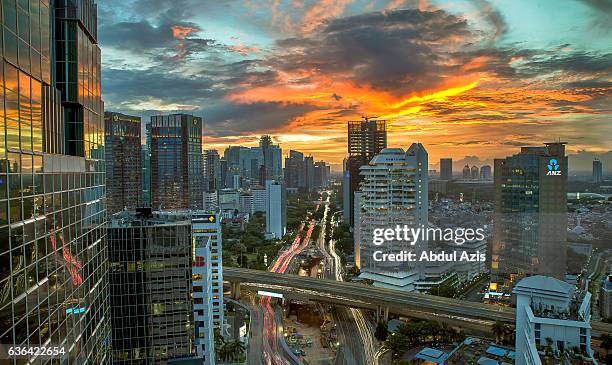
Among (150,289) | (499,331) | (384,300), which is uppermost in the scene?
(150,289)

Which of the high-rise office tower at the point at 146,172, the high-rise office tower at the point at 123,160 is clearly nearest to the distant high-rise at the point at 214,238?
the high-rise office tower at the point at 123,160

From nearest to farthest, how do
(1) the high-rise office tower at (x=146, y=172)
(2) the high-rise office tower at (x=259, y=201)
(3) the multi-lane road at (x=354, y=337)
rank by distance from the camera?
(3) the multi-lane road at (x=354, y=337), (1) the high-rise office tower at (x=146, y=172), (2) the high-rise office tower at (x=259, y=201)

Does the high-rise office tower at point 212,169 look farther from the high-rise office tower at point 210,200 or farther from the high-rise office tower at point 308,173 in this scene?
the high-rise office tower at point 308,173

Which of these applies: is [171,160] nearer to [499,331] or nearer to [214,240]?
[214,240]

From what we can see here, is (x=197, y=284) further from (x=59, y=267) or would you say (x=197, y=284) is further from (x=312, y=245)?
(x=312, y=245)

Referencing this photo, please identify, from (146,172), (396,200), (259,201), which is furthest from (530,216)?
(259,201)

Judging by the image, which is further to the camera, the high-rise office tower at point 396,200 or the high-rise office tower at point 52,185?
the high-rise office tower at point 396,200

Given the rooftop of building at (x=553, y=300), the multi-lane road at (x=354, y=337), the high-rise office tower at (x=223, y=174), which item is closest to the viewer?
the rooftop of building at (x=553, y=300)

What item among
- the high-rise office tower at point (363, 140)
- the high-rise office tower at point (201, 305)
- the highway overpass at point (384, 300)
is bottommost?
the highway overpass at point (384, 300)
